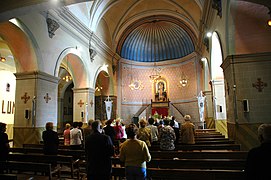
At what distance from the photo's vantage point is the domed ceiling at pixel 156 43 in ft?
57.6

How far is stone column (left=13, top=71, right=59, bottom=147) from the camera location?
7.64m

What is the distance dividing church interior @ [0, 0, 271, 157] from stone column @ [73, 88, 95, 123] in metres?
0.06

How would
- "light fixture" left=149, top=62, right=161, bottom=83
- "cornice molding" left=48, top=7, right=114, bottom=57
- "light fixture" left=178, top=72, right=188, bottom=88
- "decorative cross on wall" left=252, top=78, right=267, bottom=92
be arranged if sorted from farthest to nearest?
"light fixture" left=149, top=62, right=161, bottom=83 → "light fixture" left=178, top=72, right=188, bottom=88 → "cornice molding" left=48, top=7, right=114, bottom=57 → "decorative cross on wall" left=252, top=78, right=267, bottom=92

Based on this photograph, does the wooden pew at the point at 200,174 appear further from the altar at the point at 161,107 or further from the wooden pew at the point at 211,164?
the altar at the point at 161,107

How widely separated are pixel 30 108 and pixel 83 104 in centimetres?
428

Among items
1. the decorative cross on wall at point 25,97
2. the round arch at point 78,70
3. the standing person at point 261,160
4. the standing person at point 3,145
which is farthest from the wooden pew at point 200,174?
the round arch at point 78,70

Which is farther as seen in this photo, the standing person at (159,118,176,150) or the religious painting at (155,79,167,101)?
the religious painting at (155,79,167,101)

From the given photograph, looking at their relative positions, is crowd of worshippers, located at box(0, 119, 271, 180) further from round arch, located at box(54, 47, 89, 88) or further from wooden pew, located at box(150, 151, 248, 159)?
round arch, located at box(54, 47, 89, 88)

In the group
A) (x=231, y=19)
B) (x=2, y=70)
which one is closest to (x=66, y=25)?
(x=2, y=70)

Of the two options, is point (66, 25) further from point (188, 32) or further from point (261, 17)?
point (188, 32)

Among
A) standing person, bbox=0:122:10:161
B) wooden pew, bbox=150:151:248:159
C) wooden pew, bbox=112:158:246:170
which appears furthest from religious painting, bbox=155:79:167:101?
standing person, bbox=0:122:10:161

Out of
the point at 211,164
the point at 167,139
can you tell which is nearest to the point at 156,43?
the point at 167,139

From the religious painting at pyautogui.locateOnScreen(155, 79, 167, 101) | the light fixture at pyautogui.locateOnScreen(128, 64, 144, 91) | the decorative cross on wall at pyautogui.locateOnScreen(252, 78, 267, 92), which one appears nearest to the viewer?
the decorative cross on wall at pyautogui.locateOnScreen(252, 78, 267, 92)

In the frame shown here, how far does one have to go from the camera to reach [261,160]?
196 cm
